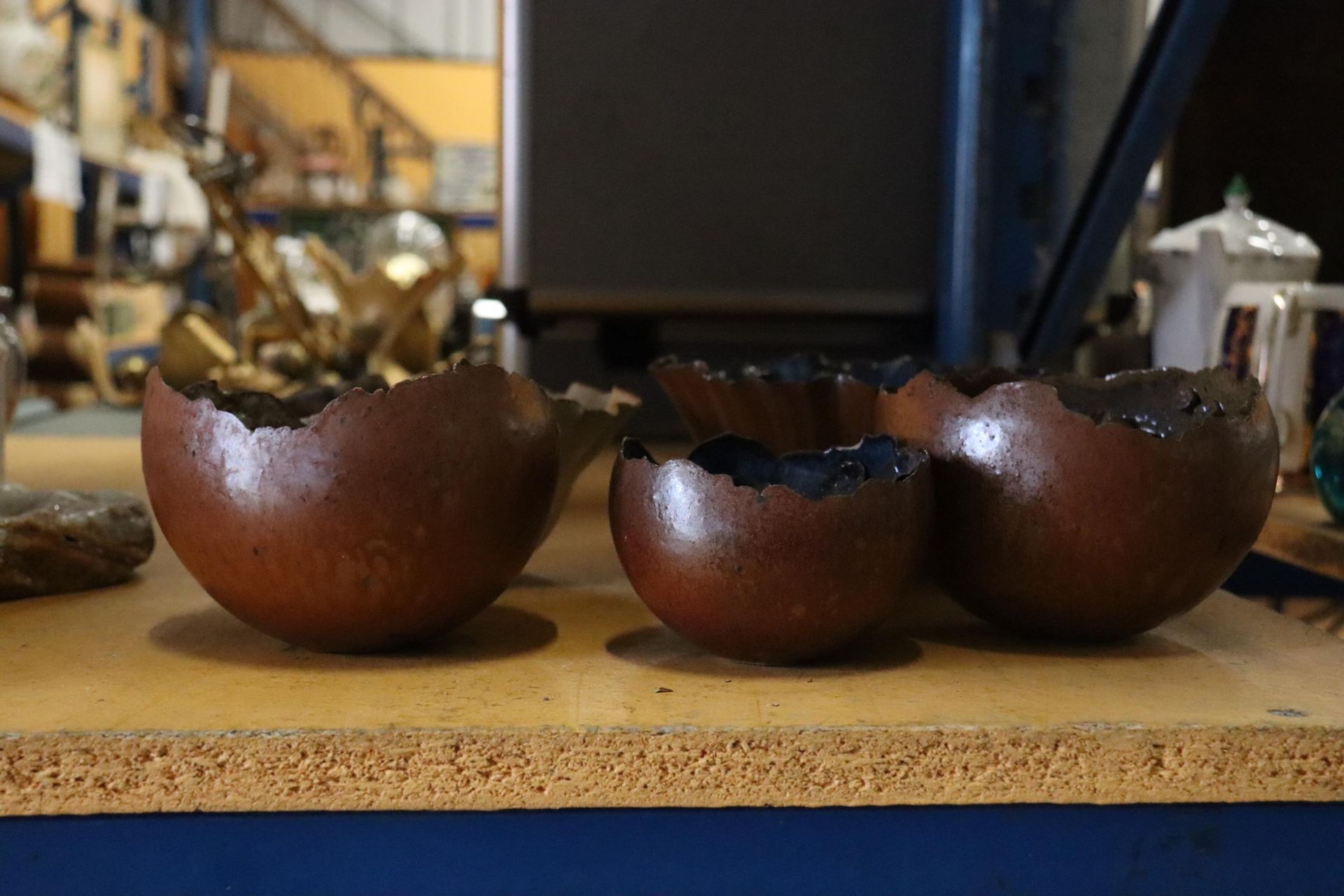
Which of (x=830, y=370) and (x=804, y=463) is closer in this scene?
(x=804, y=463)

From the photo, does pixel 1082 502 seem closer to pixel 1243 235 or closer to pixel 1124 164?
pixel 1124 164

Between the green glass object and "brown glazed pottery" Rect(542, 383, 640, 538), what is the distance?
0.52 metres

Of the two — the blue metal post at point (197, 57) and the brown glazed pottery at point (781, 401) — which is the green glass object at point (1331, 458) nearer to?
the brown glazed pottery at point (781, 401)

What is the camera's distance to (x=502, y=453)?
1.98ft

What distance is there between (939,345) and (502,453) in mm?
877

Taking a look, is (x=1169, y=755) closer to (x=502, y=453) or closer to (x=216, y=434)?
(x=502, y=453)

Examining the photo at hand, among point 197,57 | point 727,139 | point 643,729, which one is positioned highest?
point 197,57

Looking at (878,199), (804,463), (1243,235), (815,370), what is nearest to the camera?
Result: (804,463)

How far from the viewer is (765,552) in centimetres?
57

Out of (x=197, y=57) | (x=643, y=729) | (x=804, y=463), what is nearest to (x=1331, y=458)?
(x=804, y=463)

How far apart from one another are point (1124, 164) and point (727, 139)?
44cm

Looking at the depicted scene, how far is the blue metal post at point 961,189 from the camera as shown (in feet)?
4.19

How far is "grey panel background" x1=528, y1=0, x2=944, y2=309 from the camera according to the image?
4.34 ft

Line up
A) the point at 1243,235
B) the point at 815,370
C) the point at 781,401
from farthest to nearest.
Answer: the point at 1243,235 < the point at 815,370 < the point at 781,401
